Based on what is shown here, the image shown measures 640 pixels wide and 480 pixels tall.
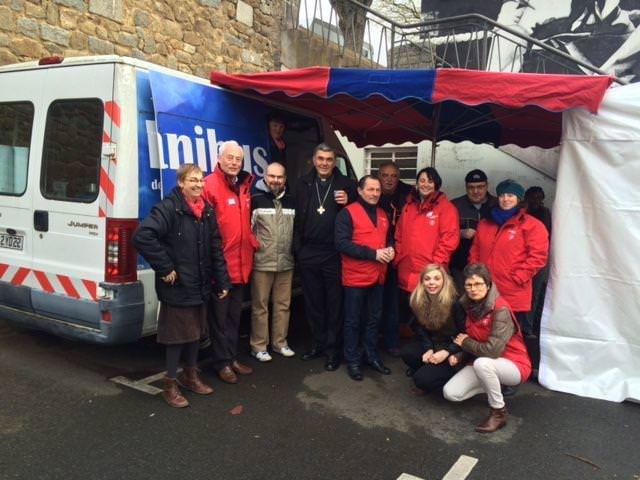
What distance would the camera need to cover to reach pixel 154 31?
716cm

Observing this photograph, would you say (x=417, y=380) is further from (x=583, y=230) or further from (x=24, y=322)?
(x=24, y=322)

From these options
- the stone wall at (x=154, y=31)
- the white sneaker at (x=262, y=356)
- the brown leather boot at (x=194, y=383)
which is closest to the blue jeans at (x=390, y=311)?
the white sneaker at (x=262, y=356)

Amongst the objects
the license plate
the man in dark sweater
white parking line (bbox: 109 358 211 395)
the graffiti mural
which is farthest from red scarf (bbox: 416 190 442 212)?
the graffiti mural

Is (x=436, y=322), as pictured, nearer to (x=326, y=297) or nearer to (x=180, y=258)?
(x=326, y=297)

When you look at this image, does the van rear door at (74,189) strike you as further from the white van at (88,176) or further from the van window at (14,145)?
the van window at (14,145)

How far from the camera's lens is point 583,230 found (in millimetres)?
4027

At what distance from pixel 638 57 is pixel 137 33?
8.43 meters

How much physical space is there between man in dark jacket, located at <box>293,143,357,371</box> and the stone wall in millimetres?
3580

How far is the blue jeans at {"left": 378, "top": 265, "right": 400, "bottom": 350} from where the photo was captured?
4613 millimetres

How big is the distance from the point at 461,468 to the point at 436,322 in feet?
3.38

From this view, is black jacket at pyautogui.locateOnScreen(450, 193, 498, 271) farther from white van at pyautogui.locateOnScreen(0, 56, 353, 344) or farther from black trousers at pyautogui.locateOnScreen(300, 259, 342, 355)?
white van at pyautogui.locateOnScreen(0, 56, 353, 344)

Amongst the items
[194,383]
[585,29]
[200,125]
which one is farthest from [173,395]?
[585,29]

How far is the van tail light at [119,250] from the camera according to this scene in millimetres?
3508

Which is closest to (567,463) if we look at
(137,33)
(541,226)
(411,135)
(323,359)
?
(541,226)
